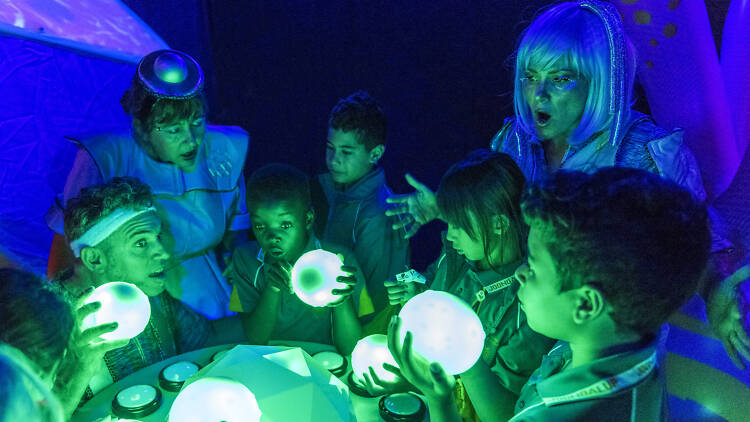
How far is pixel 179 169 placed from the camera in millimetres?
2904

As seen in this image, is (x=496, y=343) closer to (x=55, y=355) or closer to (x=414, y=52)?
(x=55, y=355)

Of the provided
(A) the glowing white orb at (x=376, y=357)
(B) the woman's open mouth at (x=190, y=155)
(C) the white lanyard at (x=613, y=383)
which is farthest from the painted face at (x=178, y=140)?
(C) the white lanyard at (x=613, y=383)

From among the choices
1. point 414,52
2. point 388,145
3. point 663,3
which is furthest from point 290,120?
point 663,3

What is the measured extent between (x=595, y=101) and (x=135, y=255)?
2105 mm

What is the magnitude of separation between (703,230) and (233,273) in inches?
87.9

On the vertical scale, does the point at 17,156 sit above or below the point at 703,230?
above

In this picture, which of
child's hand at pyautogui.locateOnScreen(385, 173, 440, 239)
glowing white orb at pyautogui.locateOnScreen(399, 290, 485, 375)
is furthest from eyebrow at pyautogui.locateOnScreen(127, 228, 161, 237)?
glowing white orb at pyautogui.locateOnScreen(399, 290, 485, 375)

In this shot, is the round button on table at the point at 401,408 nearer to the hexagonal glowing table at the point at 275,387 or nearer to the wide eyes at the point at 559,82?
the hexagonal glowing table at the point at 275,387

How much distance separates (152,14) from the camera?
444cm

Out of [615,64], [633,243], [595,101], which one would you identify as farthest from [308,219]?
[633,243]

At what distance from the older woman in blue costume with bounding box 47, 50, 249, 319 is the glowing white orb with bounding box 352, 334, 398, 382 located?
57.6 inches

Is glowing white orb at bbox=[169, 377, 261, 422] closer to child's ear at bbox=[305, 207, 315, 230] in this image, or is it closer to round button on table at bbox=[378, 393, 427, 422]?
round button on table at bbox=[378, 393, 427, 422]

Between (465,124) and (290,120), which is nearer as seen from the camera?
(465,124)

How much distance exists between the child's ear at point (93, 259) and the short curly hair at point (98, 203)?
3.4 inches
